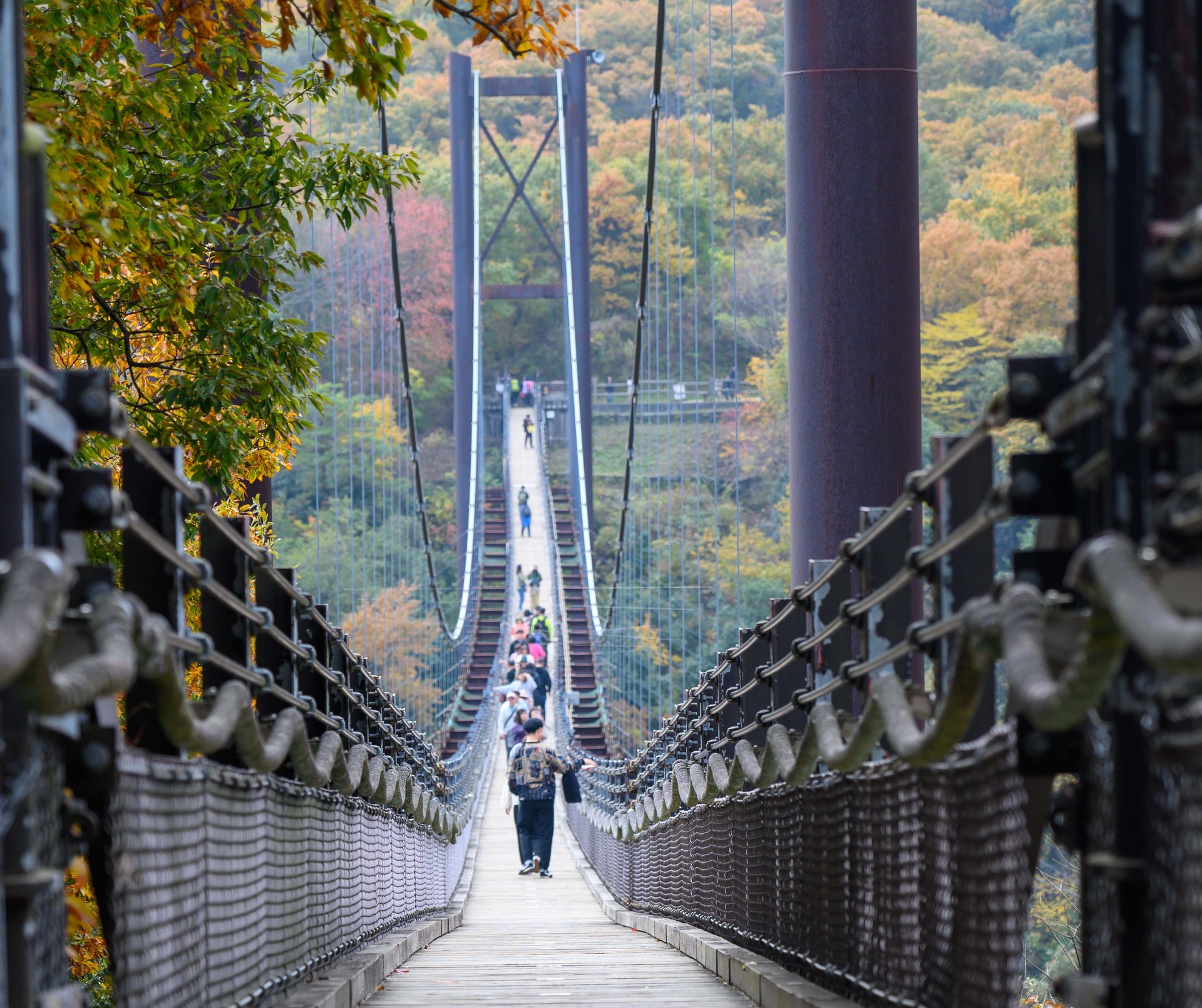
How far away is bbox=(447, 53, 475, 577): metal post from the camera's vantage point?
29.0 meters

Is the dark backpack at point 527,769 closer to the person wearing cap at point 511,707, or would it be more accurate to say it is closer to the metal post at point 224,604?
the person wearing cap at point 511,707

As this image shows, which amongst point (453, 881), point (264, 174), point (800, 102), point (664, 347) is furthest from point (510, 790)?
point (664, 347)

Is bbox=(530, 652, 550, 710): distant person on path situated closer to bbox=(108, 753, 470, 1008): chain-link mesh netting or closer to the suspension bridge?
the suspension bridge

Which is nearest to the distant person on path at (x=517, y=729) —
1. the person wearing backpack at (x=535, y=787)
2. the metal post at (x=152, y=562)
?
the person wearing backpack at (x=535, y=787)

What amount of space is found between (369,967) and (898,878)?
1.74 m

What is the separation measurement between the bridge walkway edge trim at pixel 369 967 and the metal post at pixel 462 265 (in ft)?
72.3

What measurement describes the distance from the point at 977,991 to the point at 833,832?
3.10ft

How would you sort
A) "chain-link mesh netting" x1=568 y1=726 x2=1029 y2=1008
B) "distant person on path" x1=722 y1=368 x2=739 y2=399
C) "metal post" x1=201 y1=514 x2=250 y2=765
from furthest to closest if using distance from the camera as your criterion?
1. "distant person on path" x1=722 y1=368 x2=739 y2=399
2. "metal post" x1=201 y1=514 x2=250 y2=765
3. "chain-link mesh netting" x1=568 y1=726 x2=1029 y2=1008

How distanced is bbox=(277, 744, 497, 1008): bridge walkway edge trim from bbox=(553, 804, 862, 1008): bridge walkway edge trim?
825 millimetres

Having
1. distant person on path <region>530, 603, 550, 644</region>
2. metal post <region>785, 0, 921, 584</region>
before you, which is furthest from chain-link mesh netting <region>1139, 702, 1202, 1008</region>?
distant person on path <region>530, 603, 550, 644</region>

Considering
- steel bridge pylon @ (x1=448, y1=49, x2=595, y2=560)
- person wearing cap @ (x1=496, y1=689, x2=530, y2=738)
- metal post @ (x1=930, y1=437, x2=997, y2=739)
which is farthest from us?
steel bridge pylon @ (x1=448, y1=49, x2=595, y2=560)

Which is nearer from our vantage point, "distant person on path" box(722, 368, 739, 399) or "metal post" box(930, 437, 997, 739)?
"metal post" box(930, 437, 997, 739)

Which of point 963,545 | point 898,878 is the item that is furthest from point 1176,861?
point 898,878

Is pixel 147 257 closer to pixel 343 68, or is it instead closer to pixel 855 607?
pixel 855 607
